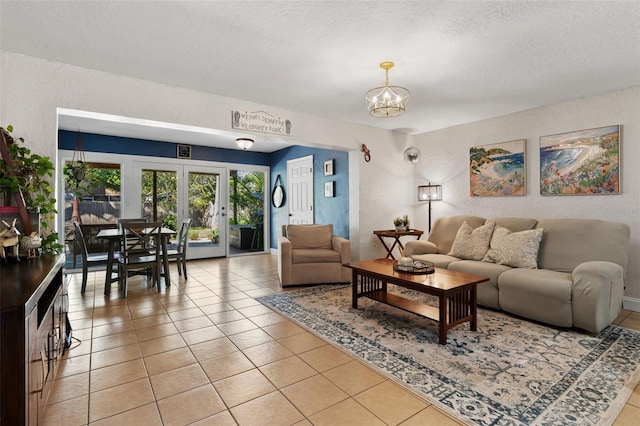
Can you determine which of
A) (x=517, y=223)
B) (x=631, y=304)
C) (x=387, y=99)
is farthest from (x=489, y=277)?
(x=387, y=99)

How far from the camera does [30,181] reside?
7.78 feet

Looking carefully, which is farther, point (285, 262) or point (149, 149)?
point (149, 149)

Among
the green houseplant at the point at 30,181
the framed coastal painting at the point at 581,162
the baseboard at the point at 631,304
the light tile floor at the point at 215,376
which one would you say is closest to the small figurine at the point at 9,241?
the green houseplant at the point at 30,181

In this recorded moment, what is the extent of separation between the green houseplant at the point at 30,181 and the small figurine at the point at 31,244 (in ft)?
0.60

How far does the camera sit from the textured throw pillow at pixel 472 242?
380 centimetres

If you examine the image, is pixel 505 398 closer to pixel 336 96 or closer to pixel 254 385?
pixel 254 385

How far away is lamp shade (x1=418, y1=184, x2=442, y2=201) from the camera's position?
16.8 ft

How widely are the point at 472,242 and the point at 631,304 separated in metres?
1.63

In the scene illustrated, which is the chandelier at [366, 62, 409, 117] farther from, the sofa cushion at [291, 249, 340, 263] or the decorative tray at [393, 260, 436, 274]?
the sofa cushion at [291, 249, 340, 263]

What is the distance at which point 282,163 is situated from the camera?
709 centimetres

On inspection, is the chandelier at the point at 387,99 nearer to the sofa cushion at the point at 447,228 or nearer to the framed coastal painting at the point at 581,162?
the sofa cushion at the point at 447,228

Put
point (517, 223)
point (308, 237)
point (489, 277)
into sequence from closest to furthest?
point (489, 277), point (517, 223), point (308, 237)

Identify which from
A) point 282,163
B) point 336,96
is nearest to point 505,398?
point 336,96

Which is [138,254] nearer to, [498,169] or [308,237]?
[308,237]
